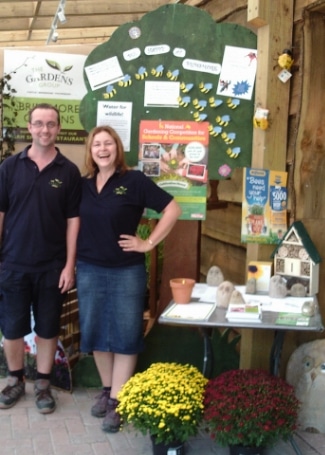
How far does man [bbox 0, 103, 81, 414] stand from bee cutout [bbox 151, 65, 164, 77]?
63 cm

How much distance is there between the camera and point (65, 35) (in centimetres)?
857

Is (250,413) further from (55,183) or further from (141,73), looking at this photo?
(141,73)

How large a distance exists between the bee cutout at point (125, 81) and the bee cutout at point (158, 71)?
14 centimetres

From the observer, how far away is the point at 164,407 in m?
2.85

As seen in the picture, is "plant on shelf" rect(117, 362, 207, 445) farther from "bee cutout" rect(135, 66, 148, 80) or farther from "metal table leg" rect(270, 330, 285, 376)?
"bee cutout" rect(135, 66, 148, 80)

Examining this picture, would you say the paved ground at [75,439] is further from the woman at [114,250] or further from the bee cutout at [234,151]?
the bee cutout at [234,151]

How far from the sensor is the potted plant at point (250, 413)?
2.78 metres

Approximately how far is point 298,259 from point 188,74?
4.15 ft

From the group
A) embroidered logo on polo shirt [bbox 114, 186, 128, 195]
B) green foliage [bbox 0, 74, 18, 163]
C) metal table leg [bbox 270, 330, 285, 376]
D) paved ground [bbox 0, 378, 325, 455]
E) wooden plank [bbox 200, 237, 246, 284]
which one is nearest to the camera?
metal table leg [bbox 270, 330, 285, 376]

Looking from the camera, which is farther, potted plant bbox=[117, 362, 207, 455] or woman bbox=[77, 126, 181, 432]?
woman bbox=[77, 126, 181, 432]

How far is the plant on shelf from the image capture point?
2859 millimetres

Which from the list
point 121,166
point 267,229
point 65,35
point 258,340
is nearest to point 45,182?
point 121,166

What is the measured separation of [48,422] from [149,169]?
5.22ft

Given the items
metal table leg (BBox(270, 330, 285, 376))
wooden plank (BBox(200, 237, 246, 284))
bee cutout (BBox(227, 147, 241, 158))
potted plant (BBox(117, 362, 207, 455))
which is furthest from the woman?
wooden plank (BBox(200, 237, 246, 284))
